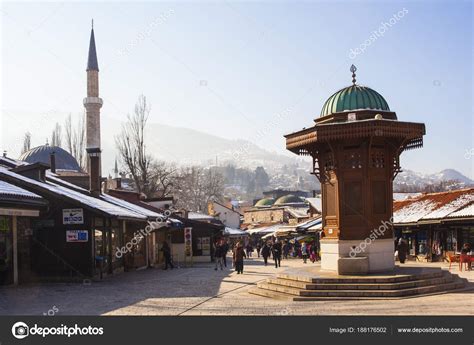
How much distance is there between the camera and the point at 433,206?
105 ft

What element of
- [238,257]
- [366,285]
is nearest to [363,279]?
[366,285]

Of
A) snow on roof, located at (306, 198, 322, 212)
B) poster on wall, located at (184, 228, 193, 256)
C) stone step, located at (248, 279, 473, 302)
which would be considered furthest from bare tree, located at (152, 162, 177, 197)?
stone step, located at (248, 279, 473, 302)

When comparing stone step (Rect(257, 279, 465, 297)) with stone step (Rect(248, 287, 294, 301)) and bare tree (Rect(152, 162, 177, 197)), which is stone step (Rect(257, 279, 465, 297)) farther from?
bare tree (Rect(152, 162, 177, 197))

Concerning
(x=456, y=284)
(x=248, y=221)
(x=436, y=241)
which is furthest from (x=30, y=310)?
(x=248, y=221)

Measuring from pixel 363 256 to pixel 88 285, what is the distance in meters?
9.58

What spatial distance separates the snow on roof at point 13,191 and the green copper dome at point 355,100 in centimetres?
1029

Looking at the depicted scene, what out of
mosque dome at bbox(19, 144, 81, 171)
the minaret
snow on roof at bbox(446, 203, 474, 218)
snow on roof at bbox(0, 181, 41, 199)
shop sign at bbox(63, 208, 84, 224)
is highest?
the minaret

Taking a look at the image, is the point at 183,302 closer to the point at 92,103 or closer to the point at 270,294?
the point at 270,294

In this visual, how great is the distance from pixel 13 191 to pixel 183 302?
25.5 ft

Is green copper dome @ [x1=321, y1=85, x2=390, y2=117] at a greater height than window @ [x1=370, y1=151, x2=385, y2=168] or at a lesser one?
greater

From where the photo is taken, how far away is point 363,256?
17172 mm

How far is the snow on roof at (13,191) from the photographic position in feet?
63.0

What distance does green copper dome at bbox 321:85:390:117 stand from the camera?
18.1 m

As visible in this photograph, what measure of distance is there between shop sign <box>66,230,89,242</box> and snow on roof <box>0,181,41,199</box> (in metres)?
1.78
